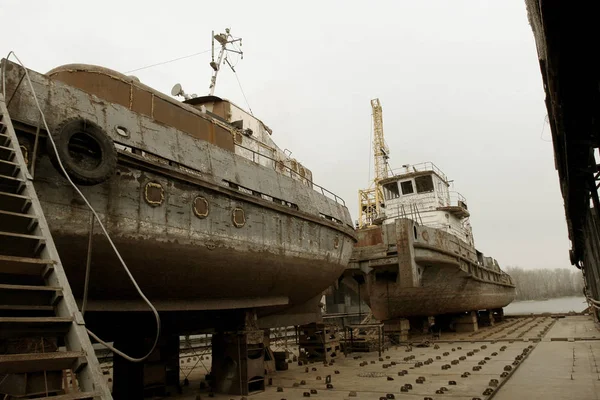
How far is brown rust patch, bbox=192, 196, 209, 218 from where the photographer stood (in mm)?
5840

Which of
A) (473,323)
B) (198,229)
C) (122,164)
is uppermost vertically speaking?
(122,164)

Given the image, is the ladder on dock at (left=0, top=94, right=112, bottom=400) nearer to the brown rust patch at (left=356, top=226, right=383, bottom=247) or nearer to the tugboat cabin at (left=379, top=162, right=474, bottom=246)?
the brown rust patch at (left=356, top=226, right=383, bottom=247)

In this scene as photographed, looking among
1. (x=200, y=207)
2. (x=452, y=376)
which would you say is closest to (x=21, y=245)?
(x=200, y=207)

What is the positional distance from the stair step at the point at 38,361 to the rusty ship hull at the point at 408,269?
36.2 feet

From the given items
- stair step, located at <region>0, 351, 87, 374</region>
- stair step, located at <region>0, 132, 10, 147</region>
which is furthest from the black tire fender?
stair step, located at <region>0, 351, 87, 374</region>

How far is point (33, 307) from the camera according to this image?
9.97 feet

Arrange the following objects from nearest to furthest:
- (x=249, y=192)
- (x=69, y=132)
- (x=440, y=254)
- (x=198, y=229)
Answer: (x=69, y=132)
(x=198, y=229)
(x=249, y=192)
(x=440, y=254)

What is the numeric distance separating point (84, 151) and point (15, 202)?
1.11m

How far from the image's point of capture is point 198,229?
5828 mm

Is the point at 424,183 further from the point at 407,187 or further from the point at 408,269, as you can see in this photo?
the point at 408,269

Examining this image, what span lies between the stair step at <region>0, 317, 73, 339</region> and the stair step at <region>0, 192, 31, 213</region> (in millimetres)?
1208

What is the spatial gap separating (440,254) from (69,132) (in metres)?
12.1

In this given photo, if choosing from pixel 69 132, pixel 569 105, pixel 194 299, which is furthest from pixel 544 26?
pixel 194 299

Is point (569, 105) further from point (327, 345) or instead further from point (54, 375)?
point (327, 345)
